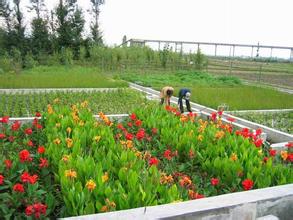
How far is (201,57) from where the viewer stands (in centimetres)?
2144

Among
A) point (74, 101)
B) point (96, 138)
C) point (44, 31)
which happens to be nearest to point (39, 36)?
point (44, 31)

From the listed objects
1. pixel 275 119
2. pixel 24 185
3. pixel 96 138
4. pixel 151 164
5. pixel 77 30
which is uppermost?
pixel 77 30

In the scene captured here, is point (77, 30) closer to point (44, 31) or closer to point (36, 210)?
point (44, 31)

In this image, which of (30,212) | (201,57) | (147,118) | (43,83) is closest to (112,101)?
(43,83)

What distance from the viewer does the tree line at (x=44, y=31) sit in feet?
79.2

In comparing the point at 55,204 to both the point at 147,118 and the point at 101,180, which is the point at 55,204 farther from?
the point at 147,118

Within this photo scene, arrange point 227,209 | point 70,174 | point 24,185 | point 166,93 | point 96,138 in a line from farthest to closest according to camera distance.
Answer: point 166,93, point 96,138, point 24,185, point 70,174, point 227,209

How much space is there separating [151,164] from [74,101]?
21.3 ft

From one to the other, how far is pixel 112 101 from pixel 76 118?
491 centimetres

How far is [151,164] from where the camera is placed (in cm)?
337

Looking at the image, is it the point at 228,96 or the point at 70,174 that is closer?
the point at 70,174

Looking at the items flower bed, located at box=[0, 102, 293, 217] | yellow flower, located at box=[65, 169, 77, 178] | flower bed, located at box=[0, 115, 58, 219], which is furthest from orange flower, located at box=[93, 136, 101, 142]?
yellow flower, located at box=[65, 169, 77, 178]

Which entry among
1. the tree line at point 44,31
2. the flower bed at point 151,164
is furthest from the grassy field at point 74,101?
the tree line at point 44,31

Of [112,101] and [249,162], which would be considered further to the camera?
[112,101]
